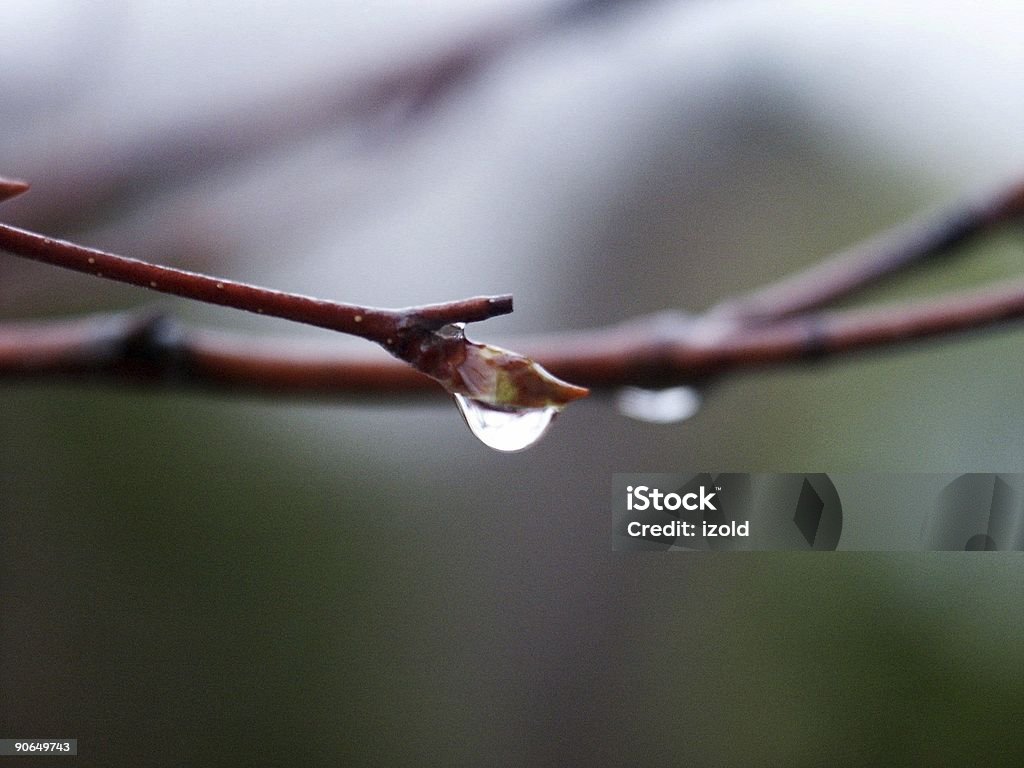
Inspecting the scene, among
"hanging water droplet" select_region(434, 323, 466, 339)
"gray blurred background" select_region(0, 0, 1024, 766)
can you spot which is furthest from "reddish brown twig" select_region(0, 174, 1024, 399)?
"gray blurred background" select_region(0, 0, 1024, 766)

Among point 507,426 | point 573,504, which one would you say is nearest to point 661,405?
point 507,426

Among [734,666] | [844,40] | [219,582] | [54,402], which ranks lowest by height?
[734,666]

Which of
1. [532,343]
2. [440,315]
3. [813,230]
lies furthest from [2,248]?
[813,230]

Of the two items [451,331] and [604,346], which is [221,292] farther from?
[604,346]

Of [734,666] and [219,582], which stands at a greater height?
[219,582]

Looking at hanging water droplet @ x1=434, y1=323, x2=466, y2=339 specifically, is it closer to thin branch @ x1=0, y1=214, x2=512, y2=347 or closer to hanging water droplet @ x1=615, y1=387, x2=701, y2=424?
thin branch @ x1=0, y1=214, x2=512, y2=347

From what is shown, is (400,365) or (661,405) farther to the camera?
(661,405)

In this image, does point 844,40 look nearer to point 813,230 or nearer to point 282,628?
point 813,230
